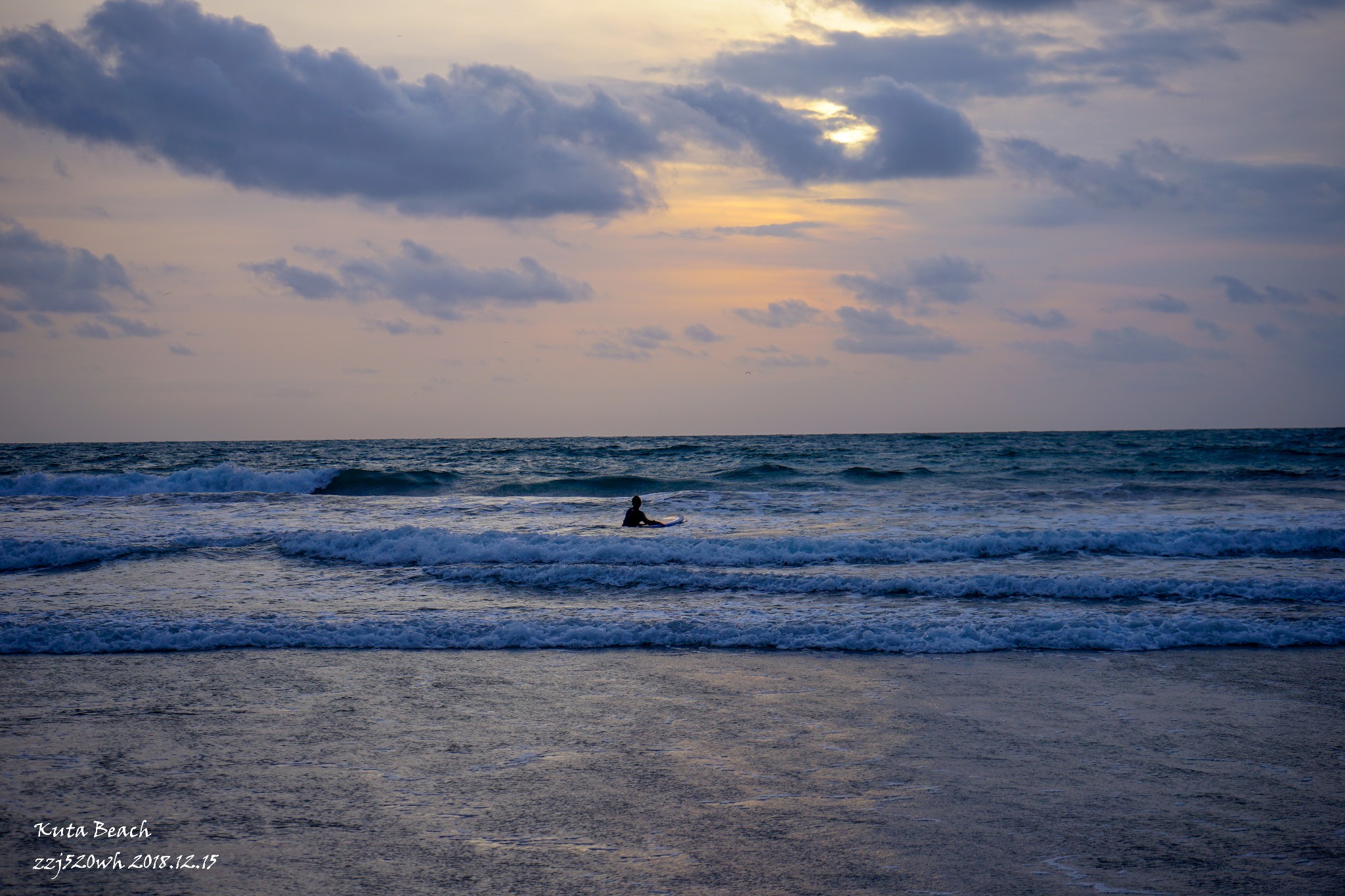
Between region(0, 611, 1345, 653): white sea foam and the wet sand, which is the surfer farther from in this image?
the wet sand

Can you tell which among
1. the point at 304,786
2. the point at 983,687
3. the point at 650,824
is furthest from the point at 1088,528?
the point at 304,786

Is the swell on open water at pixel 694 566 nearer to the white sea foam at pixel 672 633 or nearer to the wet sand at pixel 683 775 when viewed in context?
the white sea foam at pixel 672 633

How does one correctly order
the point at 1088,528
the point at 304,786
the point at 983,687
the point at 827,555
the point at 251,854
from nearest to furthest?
the point at 251,854 → the point at 304,786 → the point at 983,687 → the point at 827,555 → the point at 1088,528

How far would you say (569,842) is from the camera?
4.22 meters

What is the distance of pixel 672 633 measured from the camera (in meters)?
8.81

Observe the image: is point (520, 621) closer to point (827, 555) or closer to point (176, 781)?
point (176, 781)

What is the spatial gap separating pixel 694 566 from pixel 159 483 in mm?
23319

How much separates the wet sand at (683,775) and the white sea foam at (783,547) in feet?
19.8

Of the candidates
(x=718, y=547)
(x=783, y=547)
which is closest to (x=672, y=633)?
(x=718, y=547)

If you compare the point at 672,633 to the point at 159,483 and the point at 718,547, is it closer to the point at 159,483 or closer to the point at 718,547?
the point at 718,547

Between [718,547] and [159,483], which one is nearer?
[718,547]

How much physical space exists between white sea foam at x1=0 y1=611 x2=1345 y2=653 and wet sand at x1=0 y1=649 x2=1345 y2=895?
0.64 metres

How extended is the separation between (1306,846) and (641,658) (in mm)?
5321

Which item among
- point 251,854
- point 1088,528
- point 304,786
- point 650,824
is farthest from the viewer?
point 1088,528
